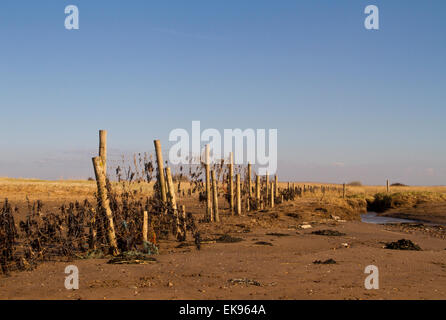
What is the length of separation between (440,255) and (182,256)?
6.77 meters

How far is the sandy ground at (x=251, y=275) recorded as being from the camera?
23.9 feet

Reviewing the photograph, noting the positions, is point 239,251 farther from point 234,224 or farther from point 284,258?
point 234,224

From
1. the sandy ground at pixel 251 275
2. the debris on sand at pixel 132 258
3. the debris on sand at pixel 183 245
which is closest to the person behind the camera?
the sandy ground at pixel 251 275

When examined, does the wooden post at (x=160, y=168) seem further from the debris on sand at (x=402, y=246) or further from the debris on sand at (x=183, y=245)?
the debris on sand at (x=402, y=246)

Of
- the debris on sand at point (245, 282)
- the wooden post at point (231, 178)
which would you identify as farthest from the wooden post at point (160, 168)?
the wooden post at point (231, 178)

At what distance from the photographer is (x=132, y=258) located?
10.0 m

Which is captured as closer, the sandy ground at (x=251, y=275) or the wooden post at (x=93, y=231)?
the sandy ground at (x=251, y=275)

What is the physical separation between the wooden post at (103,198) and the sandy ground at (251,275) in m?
0.84

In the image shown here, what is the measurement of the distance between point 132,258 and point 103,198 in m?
1.69

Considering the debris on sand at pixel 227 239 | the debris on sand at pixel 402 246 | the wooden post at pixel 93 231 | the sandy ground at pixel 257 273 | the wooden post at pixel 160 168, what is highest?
the wooden post at pixel 160 168

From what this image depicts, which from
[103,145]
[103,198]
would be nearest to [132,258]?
[103,198]

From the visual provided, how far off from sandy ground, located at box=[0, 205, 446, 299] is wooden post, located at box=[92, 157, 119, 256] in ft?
2.75

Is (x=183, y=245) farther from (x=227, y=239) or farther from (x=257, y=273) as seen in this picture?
(x=257, y=273)
